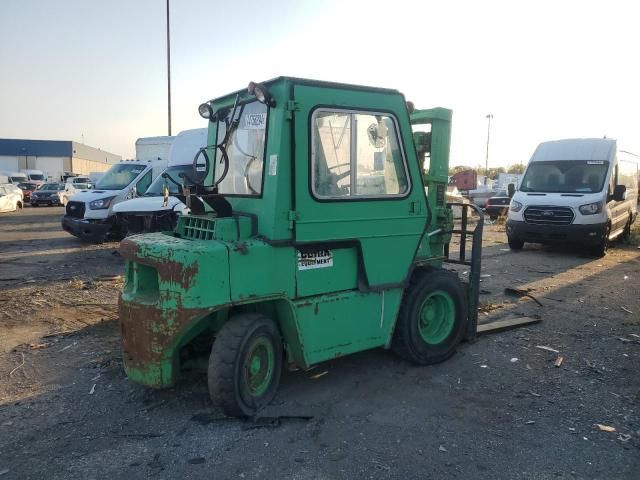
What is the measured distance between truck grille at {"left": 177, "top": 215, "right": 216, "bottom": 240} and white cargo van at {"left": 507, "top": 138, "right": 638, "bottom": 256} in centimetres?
1004

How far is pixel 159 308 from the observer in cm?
377

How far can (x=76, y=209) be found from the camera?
13492 mm

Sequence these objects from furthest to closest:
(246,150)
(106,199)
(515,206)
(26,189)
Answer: (26,189)
(106,199)
(515,206)
(246,150)

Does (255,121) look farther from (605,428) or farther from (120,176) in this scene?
(120,176)

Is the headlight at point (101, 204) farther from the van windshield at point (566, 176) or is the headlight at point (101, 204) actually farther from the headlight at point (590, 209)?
the headlight at point (590, 209)

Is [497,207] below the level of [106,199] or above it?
below

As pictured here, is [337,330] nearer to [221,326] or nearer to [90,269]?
[221,326]

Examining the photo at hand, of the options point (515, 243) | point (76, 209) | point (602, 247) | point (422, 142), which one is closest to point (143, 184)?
point (76, 209)

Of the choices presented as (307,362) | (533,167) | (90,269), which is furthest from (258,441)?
(533,167)

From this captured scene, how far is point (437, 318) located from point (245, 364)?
2.32 metres

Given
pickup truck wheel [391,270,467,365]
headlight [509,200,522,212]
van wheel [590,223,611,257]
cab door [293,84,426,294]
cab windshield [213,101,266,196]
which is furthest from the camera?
headlight [509,200,522,212]

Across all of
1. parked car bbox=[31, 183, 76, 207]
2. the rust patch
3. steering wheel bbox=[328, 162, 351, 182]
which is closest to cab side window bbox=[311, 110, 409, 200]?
steering wheel bbox=[328, 162, 351, 182]

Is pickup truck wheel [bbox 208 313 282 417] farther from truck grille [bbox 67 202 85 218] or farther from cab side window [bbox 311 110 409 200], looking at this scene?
truck grille [bbox 67 202 85 218]

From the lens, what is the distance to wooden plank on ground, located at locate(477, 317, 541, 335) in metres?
6.08
